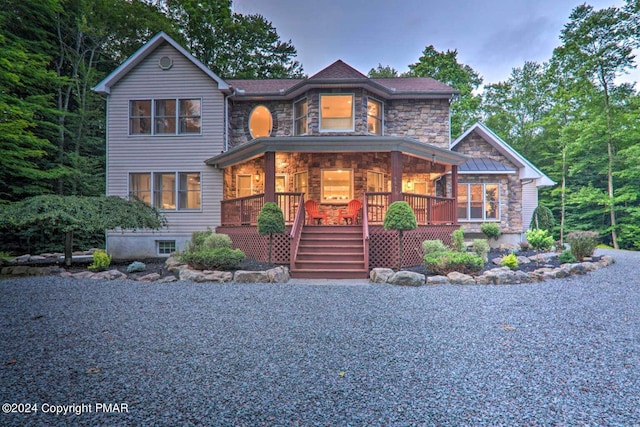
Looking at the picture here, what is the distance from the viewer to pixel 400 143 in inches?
392

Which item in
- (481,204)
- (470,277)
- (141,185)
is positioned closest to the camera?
(470,277)

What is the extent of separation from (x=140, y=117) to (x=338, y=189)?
8.53 metres

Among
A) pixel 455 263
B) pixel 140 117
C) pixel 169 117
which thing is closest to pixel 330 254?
pixel 455 263

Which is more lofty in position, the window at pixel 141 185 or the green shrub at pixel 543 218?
the window at pixel 141 185

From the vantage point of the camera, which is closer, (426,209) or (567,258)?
(567,258)

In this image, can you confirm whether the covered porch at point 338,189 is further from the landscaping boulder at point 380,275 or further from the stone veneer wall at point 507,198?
the stone veneer wall at point 507,198

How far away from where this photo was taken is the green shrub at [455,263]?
25.9 feet

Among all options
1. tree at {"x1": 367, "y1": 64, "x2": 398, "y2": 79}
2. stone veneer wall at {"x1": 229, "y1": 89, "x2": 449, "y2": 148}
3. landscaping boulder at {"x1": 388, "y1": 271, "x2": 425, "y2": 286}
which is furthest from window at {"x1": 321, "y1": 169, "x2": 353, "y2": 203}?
tree at {"x1": 367, "y1": 64, "x2": 398, "y2": 79}

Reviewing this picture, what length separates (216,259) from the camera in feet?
27.8

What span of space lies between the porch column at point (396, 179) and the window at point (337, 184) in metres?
3.13

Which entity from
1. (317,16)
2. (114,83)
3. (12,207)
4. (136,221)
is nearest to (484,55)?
(317,16)

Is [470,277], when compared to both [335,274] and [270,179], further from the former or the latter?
[270,179]

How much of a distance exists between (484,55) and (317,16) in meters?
19.4

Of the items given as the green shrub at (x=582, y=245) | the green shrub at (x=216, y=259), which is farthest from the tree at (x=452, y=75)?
the green shrub at (x=216, y=259)
